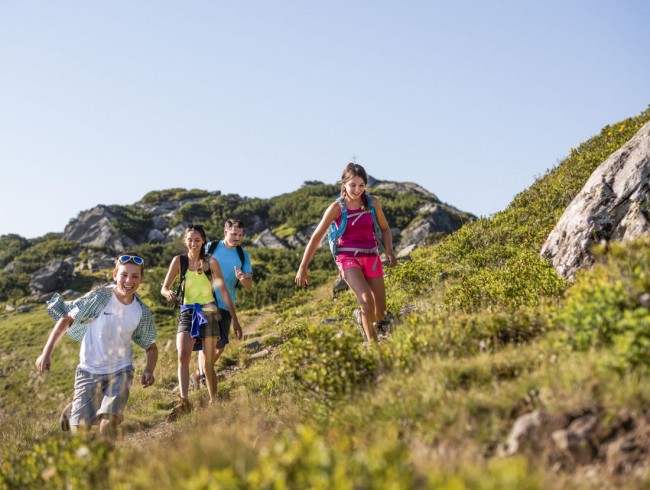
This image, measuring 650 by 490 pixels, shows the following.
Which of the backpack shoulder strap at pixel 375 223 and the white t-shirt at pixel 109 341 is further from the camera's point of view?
the backpack shoulder strap at pixel 375 223

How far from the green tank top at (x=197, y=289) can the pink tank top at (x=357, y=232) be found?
2.21 metres

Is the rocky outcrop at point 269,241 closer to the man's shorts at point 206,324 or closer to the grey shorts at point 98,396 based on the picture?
the man's shorts at point 206,324

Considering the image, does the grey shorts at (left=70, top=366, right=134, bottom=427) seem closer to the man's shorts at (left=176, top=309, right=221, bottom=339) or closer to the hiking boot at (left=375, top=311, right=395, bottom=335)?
the man's shorts at (left=176, top=309, right=221, bottom=339)

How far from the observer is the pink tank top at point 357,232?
6.05m

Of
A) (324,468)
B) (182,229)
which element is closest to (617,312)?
(324,468)

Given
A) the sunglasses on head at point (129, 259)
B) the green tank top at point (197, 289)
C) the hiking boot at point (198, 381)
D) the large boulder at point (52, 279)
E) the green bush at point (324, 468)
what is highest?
the large boulder at point (52, 279)

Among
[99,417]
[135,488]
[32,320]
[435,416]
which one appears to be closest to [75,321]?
[99,417]

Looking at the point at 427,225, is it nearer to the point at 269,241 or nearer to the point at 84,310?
the point at 269,241

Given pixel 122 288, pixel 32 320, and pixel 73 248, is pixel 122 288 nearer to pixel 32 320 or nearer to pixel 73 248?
pixel 32 320

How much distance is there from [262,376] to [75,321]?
4.21 meters

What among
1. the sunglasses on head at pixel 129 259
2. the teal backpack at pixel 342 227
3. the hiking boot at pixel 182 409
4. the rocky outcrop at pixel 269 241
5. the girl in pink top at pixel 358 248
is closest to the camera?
the sunglasses on head at pixel 129 259

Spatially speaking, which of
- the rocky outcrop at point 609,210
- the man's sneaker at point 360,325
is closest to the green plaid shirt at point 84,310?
the man's sneaker at point 360,325

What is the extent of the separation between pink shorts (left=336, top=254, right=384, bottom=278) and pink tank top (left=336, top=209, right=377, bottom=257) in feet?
0.19

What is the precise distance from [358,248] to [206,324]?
2583 mm
